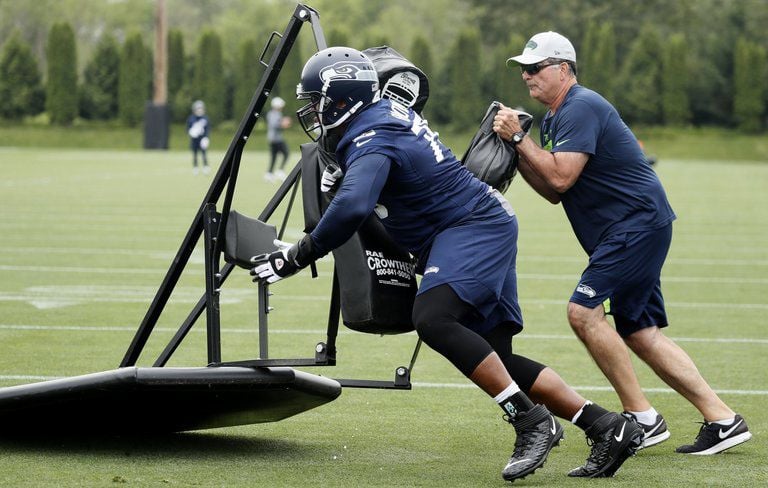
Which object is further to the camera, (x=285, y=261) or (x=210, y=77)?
(x=210, y=77)

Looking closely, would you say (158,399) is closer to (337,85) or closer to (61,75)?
(337,85)

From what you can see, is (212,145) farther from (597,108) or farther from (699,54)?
(597,108)

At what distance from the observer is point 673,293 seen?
12.3 metres

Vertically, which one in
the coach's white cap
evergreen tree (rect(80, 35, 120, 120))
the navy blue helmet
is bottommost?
evergreen tree (rect(80, 35, 120, 120))

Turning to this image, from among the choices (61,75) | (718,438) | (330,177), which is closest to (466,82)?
(61,75)

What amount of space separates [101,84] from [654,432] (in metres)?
60.2

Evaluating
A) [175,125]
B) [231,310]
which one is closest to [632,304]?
[231,310]

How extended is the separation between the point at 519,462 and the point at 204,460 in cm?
138

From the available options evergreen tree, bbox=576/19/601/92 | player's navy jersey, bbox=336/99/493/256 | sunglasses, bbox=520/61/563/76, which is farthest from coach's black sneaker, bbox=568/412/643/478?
evergreen tree, bbox=576/19/601/92

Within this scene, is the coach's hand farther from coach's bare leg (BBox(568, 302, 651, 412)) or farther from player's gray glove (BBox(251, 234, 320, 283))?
coach's bare leg (BBox(568, 302, 651, 412))

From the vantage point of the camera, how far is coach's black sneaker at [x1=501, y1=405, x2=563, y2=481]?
5332 mm

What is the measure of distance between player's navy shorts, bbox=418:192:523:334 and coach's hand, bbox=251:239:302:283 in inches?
21.6

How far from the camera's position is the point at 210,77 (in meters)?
63.2

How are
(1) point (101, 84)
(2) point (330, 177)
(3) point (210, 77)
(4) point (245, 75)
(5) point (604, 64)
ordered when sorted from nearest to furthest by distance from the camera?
1. (2) point (330, 177)
2. (4) point (245, 75)
3. (5) point (604, 64)
4. (3) point (210, 77)
5. (1) point (101, 84)
